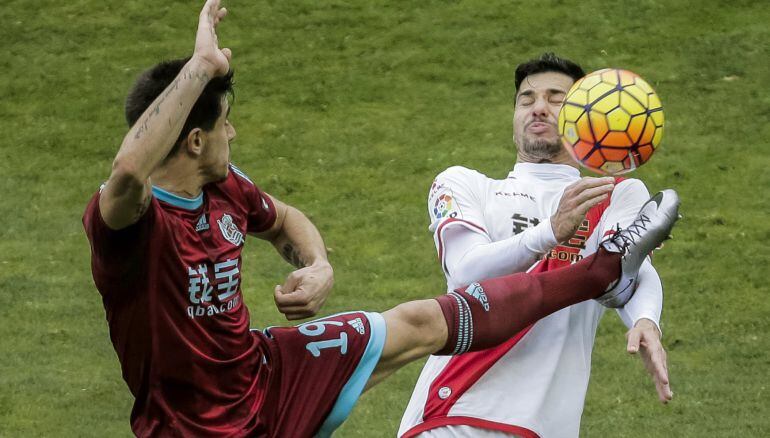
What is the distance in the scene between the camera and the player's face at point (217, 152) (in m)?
5.15

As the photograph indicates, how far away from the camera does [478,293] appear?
5.37m

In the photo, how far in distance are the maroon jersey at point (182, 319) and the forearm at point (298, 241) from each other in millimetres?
651

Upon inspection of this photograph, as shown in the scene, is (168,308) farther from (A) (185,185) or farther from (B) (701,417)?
(B) (701,417)

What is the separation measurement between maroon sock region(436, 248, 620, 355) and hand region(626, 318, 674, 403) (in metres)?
0.24

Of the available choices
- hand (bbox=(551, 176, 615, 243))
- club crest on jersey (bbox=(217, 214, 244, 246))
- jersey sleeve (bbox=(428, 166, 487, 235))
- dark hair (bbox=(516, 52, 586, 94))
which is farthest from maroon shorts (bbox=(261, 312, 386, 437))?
dark hair (bbox=(516, 52, 586, 94))

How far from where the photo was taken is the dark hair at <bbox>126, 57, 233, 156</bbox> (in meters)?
5.07

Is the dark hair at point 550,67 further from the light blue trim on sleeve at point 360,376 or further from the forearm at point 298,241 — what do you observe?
the light blue trim on sleeve at point 360,376

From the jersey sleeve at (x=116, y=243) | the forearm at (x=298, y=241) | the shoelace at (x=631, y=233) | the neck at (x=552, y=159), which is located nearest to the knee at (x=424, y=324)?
the forearm at (x=298, y=241)

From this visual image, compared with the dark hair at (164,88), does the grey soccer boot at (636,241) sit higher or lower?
lower

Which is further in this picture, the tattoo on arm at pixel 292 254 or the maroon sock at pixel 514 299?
the tattoo on arm at pixel 292 254

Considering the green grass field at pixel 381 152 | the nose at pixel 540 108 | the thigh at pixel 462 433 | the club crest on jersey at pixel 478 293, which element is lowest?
the green grass field at pixel 381 152

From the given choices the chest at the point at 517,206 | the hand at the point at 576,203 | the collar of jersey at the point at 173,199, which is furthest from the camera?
the chest at the point at 517,206

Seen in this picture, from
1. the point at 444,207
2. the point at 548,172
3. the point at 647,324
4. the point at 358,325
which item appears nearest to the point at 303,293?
the point at 358,325

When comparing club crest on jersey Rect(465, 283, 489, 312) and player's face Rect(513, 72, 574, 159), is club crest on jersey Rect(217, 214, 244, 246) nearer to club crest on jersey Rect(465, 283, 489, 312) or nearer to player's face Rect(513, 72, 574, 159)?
club crest on jersey Rect(465, 283, 489, 312)
